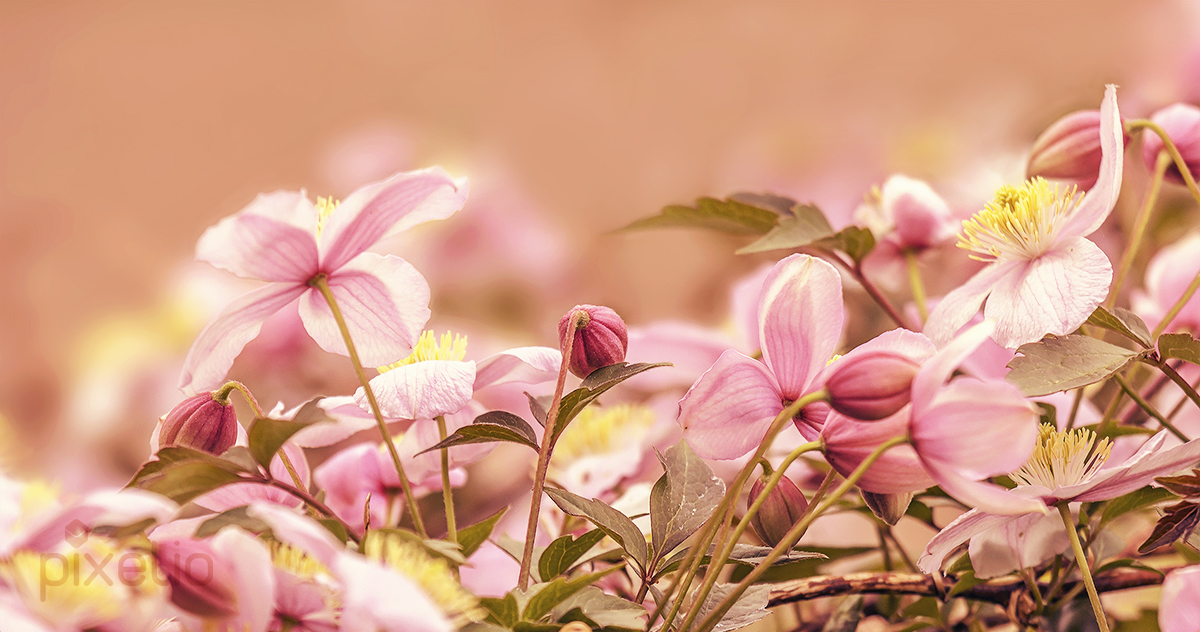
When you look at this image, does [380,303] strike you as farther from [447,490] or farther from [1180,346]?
[1180,346]

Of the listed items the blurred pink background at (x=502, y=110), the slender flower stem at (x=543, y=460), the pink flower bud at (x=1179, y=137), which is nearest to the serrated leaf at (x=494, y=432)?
the slender flower stem at (x=543, y=460)

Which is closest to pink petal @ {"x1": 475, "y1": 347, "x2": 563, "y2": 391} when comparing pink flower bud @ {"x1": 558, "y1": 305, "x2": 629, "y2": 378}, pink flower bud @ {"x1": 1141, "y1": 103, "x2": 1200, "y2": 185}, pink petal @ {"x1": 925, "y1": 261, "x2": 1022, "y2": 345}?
pink flower bud @ {"x1": 558, "y1": 305, "x2": 629, "y2": 378}

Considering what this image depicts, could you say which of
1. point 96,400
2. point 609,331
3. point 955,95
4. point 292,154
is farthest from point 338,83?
point 609,331

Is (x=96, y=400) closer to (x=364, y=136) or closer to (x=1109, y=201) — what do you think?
(x=364, y=136)

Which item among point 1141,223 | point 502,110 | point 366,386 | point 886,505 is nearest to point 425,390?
point 366,386

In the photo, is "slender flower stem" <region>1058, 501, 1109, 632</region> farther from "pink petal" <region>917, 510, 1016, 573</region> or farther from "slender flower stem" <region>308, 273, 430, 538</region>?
"slender flower stem" <region>308, 273, 430, 538</region>

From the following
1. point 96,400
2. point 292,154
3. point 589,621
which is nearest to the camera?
point 589,621
